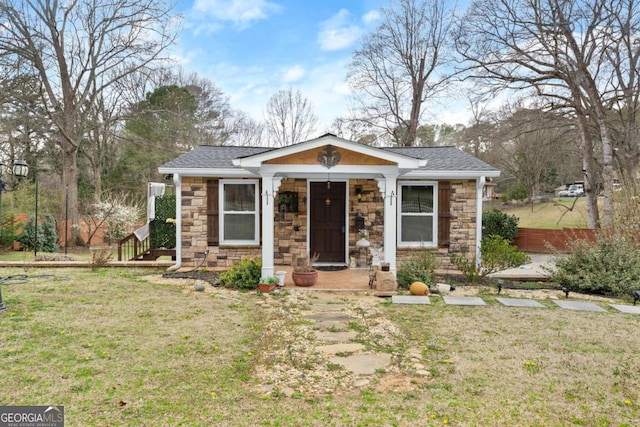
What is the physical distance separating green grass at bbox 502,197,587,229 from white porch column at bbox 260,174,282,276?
1751 cm

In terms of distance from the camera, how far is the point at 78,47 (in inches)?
678

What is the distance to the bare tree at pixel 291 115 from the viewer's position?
25.9 metres

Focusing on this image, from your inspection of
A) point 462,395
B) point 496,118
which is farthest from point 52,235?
point 496,118

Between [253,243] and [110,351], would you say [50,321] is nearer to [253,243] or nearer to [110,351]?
[110,351]

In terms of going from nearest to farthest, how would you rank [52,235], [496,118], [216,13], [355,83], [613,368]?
[613,368]
[216,13]
[52,235]
[496,118]
[355,83]

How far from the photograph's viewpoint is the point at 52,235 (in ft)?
51.4

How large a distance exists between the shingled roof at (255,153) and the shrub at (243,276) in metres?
2.34

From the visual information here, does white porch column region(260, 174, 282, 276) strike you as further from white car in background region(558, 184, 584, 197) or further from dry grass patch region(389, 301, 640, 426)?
white car in background region(558, 184, 584, 197)

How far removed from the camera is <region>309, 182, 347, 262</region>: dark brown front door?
9781 mm

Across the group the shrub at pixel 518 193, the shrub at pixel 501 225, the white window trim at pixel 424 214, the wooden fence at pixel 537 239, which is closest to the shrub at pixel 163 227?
the white window trim at pixel 424 214

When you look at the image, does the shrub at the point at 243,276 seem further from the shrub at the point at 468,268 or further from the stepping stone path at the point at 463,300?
the shrub at the point at 468,268

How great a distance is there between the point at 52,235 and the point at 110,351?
14068 millimetres

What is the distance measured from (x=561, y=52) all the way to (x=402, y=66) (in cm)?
974

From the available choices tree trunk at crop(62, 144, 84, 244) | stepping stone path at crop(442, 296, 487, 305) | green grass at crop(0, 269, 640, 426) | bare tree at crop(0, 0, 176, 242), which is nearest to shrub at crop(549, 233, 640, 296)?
green grass at crop(0, 269, 640, 426)
